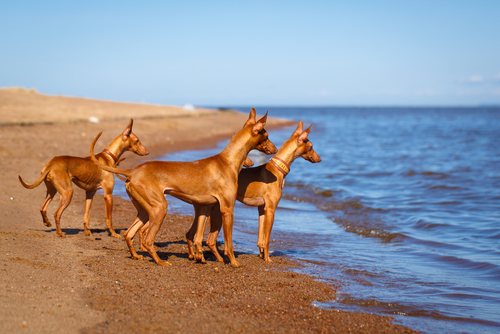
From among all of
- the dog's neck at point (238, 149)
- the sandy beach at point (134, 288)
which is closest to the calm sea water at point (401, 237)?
the sandy beach at point (134, 288)

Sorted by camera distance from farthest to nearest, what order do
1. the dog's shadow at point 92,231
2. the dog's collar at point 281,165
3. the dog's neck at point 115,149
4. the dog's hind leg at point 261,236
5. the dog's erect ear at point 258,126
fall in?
the dog's neck at point 115,149, the dog's shadow at point 92,231, the dog's collar at point 281,165, the dog's hind leg at point 261,236, the dog's erect ear at point 258,126

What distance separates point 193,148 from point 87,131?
5534 millimetres

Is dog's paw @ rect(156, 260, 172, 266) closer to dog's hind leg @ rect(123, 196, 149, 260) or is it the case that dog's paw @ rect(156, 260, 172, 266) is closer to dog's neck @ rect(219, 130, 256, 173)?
dog's hind leg @ rect(123, 196, 149, 260)

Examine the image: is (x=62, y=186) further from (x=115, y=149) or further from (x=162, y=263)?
(x=162, y=263)

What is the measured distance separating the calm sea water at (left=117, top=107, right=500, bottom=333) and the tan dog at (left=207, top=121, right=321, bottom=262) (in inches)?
36.8

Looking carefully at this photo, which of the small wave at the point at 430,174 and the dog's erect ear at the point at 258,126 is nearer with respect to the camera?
the dog's erect ear at the point at 258,126

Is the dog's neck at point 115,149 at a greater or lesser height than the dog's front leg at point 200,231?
greater

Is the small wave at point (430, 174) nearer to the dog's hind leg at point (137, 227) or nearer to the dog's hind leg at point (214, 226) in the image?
the dog's hind leg at point (214, 226)

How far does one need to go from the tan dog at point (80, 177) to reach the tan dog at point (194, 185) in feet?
5.89

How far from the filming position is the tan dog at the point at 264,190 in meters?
7.08

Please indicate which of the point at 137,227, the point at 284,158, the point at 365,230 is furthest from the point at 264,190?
the point at 365,230

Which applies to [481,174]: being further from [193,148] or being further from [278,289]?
[278,289]

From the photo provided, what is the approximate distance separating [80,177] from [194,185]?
287 cm

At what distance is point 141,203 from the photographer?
20.4ft
